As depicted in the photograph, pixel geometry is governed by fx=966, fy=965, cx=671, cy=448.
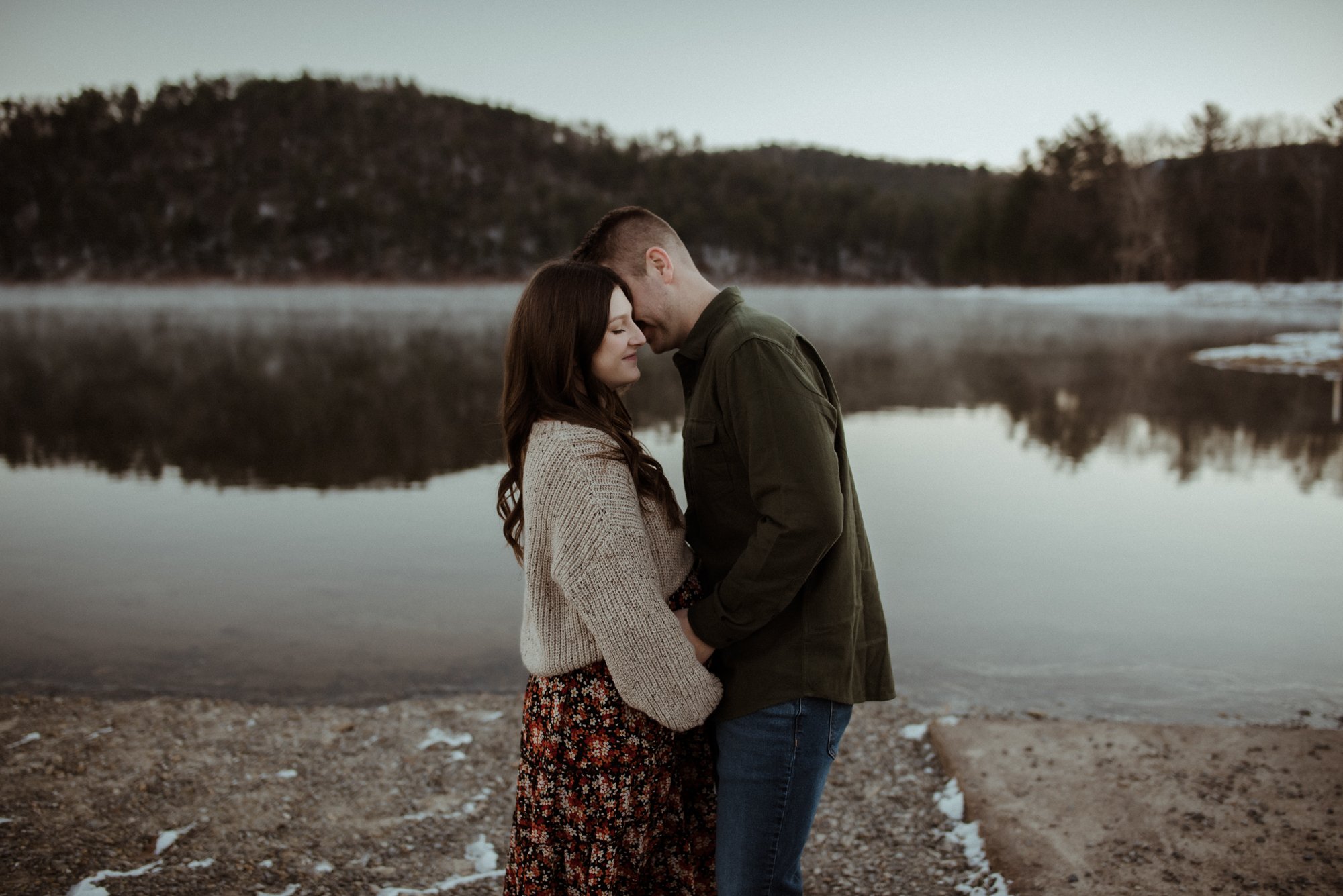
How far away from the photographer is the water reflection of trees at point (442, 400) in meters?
12.5

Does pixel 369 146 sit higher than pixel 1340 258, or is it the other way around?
pixel 369 146

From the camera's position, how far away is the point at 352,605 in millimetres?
6773

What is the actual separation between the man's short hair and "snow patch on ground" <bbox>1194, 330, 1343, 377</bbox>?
70.2 ft

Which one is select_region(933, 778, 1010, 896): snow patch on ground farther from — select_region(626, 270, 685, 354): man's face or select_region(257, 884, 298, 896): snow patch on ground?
select_region(257, 884, 298, 896): snow patch on ground

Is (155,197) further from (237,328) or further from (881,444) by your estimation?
(881,444)

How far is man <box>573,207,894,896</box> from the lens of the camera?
79.5 inches

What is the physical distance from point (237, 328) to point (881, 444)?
1508 inches

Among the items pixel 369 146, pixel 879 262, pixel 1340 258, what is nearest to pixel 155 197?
pixel 369 146

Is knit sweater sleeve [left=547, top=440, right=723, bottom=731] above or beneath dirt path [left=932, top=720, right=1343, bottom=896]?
above

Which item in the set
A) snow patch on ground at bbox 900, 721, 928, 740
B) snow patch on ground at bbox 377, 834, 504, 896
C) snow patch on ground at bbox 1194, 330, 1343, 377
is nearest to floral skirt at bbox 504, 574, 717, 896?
snow patch on ground at bbox 377, 834, 504, 896

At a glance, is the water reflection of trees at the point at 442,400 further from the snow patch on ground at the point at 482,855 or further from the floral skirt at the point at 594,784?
the floral skirt at the point at 594,784

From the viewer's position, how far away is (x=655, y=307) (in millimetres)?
2354

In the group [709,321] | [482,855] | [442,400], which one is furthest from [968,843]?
[442,400]

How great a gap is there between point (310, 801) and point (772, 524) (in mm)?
2758
